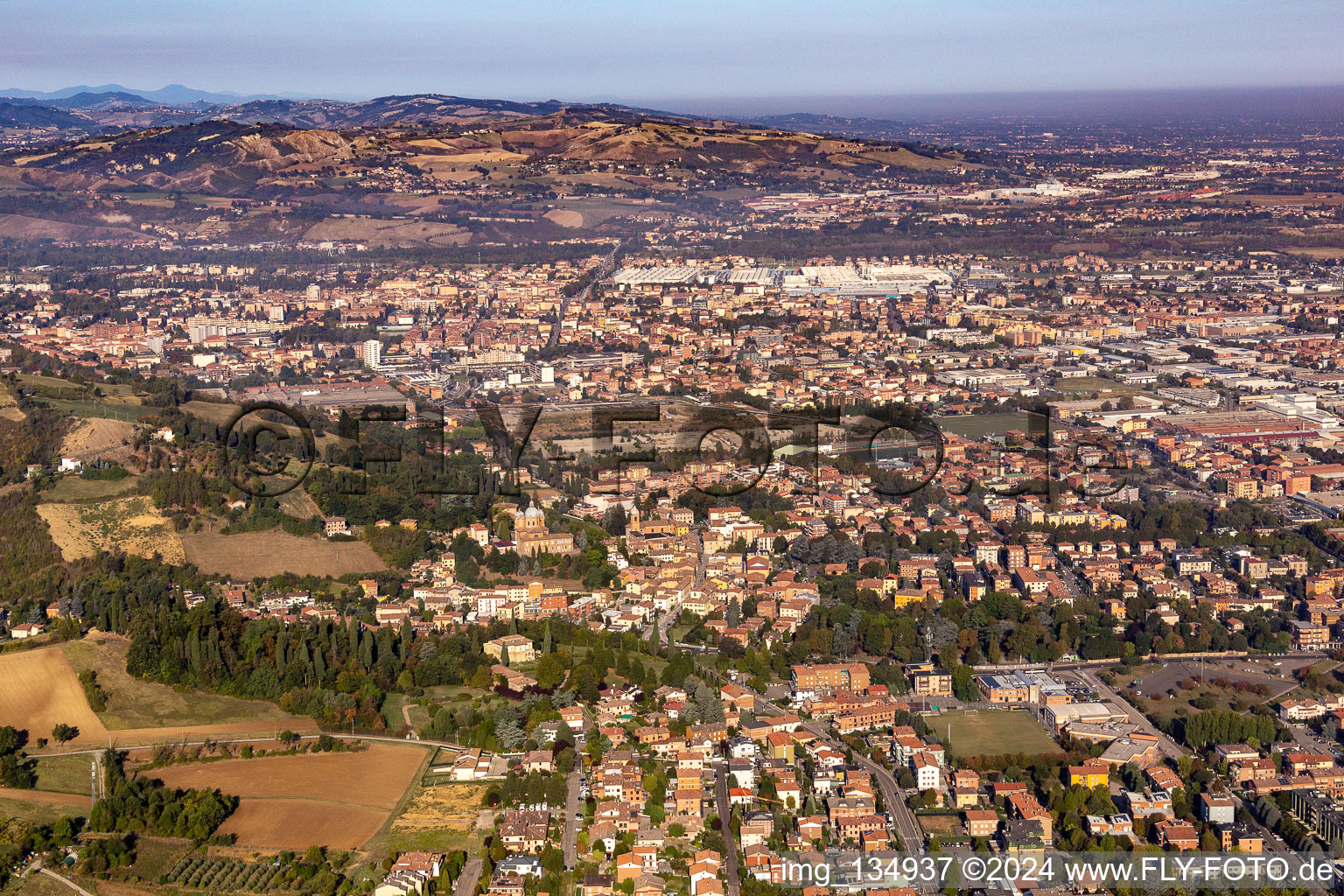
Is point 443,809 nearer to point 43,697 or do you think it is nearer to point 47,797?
point 47,797

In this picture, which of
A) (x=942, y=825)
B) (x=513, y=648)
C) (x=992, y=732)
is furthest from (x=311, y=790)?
(x=992, y=732)

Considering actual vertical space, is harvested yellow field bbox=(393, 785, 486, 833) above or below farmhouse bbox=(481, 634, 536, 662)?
below

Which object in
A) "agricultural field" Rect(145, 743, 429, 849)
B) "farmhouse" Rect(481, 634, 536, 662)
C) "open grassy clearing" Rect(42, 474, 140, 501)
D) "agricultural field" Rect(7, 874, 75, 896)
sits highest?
"open grassy clearing" Rect(42, 474, 140, 501)

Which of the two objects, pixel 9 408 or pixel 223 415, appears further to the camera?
pixel 223 415

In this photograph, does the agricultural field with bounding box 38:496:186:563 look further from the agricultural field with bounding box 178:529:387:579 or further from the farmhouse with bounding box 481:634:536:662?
the farmhouse with bounding box 481:634:536:662

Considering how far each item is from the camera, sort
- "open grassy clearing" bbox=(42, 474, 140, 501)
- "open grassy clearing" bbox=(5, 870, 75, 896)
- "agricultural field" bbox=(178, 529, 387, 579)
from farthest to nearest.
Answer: "open grassy clearing" bbox=(42, 474, 140, 501), "agricultural field" bbox=(178, 529, 387, 579), "open grassy clearing" bbox=(5, 870, 75, 896)

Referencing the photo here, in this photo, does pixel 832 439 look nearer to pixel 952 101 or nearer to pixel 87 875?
pixel 87 875

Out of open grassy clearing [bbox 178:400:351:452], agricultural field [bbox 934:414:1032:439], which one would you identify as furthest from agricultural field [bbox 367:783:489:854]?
agricultural field [bbox 934:414:1032:439]

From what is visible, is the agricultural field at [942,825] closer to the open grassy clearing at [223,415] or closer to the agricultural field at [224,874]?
the agricultural field at [224,874]
